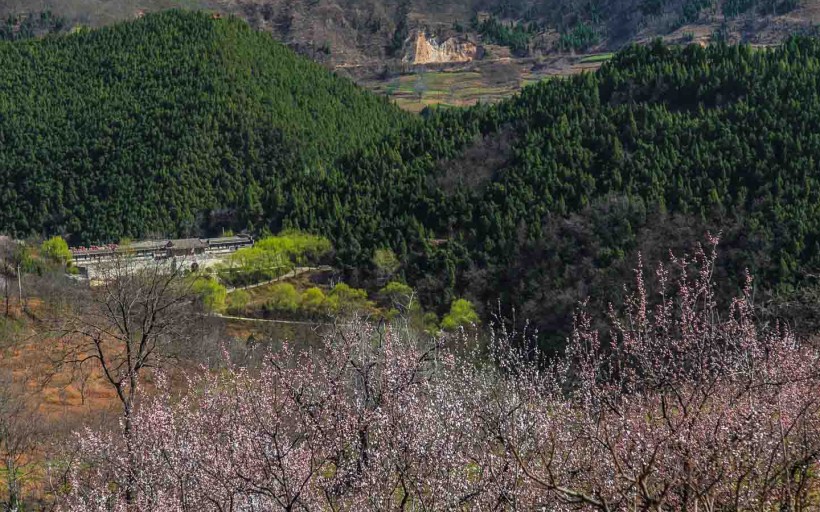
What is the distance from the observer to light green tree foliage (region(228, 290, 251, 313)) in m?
53.5

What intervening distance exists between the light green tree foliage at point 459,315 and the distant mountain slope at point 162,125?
2741 cm

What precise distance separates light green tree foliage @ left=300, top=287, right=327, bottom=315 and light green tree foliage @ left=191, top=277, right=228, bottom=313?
14.5 ft

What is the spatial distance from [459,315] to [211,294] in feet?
49.2

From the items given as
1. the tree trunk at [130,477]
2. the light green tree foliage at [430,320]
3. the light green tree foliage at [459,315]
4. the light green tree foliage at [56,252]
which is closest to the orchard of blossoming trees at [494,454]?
the tree trunk at [130,477]

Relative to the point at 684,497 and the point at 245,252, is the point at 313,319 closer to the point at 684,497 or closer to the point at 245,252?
the point at 245,252

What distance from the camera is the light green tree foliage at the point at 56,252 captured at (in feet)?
203

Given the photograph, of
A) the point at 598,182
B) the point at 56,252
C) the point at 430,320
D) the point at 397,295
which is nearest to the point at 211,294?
the point at 397,295

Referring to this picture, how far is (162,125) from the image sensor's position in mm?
86438

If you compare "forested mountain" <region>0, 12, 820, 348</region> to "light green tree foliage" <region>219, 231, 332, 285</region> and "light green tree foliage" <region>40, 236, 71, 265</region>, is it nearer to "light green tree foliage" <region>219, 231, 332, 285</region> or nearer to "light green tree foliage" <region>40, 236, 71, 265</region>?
"light green tree foliage" <region>219, 231, 332, 285</region>

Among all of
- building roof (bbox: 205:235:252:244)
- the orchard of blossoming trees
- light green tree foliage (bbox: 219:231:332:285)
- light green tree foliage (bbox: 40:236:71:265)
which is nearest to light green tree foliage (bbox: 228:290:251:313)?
light green tree foliage (bbox: 219:231:332:285)

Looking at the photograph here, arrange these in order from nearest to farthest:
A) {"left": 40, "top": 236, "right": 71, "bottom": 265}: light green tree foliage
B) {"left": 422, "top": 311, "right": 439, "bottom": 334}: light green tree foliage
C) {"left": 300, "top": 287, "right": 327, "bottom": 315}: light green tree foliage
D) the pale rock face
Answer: {"left": 422, "top": 311, "right": 439, "bottom": 334}: light green tree foliage < {"left": 300, "top": 287, "right": 327, "bottom": 315}: light green tree foliage < {"left": 40, "top": 236, "right": 71, "bottom": 265}: light green tree foliage < the pale rock face

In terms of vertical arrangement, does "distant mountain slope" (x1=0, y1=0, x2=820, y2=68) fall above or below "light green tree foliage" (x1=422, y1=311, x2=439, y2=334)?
above

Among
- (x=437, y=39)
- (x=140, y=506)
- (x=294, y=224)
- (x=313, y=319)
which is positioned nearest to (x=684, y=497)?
(x=140, y=506)

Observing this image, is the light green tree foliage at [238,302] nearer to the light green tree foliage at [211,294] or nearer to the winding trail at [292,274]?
the light green tree foliage at [211,294]
